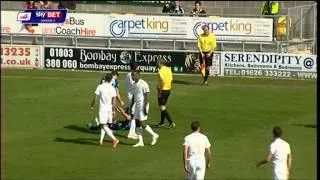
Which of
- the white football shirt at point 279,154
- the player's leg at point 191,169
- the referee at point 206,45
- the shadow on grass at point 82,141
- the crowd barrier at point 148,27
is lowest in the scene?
the shadow on grass at point 82,141

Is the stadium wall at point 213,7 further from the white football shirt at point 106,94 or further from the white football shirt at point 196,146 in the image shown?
the white football shirt at point 196,146

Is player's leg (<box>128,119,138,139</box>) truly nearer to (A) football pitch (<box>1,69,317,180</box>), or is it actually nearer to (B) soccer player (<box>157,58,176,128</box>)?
(A) football pitch (<box>1,69,317,180</box>)

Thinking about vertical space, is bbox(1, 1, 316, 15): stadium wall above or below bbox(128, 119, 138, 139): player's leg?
above

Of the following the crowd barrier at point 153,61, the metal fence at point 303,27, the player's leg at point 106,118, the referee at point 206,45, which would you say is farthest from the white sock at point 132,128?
the metal fence at point 303,27

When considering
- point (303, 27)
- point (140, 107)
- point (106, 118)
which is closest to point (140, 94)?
point (140, 107)

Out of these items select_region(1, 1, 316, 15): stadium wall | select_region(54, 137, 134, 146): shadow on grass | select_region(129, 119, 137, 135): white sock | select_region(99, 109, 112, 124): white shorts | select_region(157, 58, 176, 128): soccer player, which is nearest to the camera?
select_region(99, 109, 112, 124): white shorts

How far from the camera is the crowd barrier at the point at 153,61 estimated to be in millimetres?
29500

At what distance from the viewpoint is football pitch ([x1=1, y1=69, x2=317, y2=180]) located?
13.7m

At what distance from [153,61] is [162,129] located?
41.6ft

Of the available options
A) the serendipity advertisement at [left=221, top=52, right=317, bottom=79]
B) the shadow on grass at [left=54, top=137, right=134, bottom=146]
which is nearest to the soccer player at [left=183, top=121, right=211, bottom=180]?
the shadow on grass at [left=54, top=137, right=134, bottom=146]

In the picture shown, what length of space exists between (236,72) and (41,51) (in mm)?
9346

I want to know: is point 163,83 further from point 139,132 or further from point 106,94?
point 106,94

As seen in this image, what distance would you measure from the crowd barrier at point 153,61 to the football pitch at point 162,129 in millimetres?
895

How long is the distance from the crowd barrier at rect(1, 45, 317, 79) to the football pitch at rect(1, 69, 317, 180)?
0.89m
